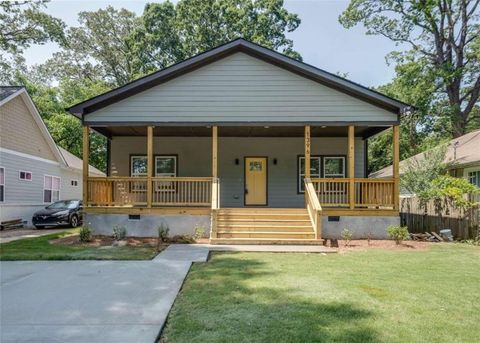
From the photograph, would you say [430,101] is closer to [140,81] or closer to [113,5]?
[140,81]

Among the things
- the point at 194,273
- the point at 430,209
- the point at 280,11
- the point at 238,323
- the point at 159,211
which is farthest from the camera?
the point at 280,11

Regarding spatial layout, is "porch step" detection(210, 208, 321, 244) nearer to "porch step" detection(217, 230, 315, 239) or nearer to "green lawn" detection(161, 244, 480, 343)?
"porch step" detection(217, 230, 315, 239)

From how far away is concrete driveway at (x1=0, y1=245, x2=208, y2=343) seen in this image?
12.5 feet

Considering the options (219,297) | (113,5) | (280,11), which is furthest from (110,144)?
(113,5)

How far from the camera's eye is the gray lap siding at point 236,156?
1479cm

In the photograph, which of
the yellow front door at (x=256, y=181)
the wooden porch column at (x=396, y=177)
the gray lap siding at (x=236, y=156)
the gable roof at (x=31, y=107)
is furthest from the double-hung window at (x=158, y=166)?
the wooden porch column at (x=396, y=177)

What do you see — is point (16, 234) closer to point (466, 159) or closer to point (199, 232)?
point (199, 232)

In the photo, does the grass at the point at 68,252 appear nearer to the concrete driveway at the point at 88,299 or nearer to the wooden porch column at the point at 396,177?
the concrete driveway at the point at 88,299

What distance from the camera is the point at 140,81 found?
1166cm

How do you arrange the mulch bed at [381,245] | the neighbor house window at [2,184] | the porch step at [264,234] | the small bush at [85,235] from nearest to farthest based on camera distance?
the mulch bed at [381,245] < the small bush at [85,235] < the porch step at [264,234] < the neighbor house window at [2,184]

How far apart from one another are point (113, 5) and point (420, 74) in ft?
97.5

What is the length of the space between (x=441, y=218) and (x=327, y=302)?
29.7 ft

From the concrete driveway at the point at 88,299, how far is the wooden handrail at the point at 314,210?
4023mm

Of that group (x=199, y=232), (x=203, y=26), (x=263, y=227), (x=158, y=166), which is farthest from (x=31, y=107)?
(x=203, y=26)
